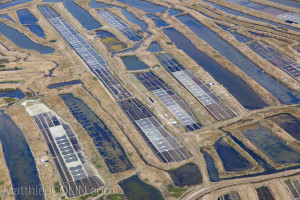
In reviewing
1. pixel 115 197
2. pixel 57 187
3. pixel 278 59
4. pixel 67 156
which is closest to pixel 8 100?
pixel 67 156

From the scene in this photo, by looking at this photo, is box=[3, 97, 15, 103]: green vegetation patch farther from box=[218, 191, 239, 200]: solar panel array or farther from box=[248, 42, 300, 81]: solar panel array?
box=[248, 42, 300, 81]: solar panel array

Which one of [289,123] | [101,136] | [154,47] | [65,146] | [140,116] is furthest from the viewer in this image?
[154,47]

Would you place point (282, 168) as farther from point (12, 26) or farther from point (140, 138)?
point (12, 26)

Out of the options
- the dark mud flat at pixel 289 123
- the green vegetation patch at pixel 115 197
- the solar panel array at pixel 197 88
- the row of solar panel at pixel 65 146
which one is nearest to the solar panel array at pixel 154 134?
the green vegetation patch at pixel 115 197

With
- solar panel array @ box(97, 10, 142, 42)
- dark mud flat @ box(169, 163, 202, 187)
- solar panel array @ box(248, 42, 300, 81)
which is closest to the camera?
dark mud flat @ box(169, 163, 202, 187)

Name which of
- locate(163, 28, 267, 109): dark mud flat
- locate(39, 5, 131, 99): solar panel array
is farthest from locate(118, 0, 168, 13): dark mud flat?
locate(39, 5, 131, 99): solar panel array

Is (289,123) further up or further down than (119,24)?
further down

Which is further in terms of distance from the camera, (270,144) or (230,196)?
(270,144)

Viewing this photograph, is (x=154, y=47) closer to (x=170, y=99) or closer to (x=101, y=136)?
→ (x=170, y=99)
